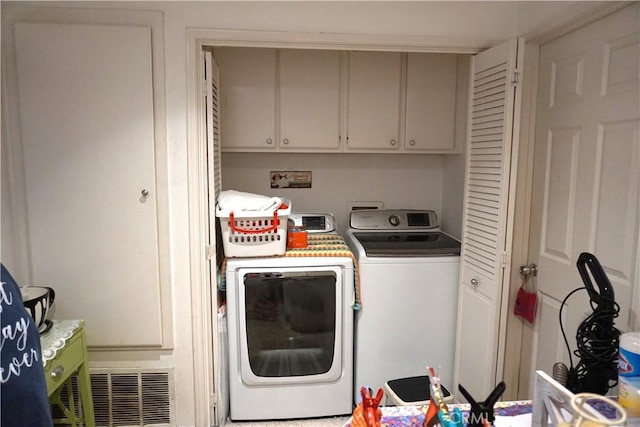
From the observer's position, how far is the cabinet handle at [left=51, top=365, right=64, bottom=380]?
1467mm

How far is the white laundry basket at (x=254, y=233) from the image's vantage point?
2.01 metres

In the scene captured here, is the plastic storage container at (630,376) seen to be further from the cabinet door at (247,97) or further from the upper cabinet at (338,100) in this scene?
the cabinet door at (247,97)

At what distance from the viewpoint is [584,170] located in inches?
60.9

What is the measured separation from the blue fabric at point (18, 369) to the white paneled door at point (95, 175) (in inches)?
33.4

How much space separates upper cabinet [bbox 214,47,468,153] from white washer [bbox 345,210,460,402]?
0.74 metres

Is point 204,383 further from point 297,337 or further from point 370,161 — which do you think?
point 370,161

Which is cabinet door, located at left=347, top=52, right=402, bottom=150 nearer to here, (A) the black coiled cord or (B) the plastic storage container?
(A) the black coiled cord

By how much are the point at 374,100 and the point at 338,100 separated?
240mm

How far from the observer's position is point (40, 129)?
5.82 ft

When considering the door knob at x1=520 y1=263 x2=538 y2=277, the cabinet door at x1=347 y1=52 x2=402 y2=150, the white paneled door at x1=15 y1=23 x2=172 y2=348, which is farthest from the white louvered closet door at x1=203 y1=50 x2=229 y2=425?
the door knob at x1=520 y1=263 x2=538 y2=277

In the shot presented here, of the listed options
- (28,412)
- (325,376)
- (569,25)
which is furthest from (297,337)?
(569,25)

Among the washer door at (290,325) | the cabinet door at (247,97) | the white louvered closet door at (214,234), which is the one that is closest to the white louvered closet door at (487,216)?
A: the washer door at (290,325)

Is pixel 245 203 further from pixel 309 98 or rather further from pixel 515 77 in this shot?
pixel 515 77

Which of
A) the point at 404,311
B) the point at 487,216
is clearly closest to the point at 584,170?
the point at 487,216
